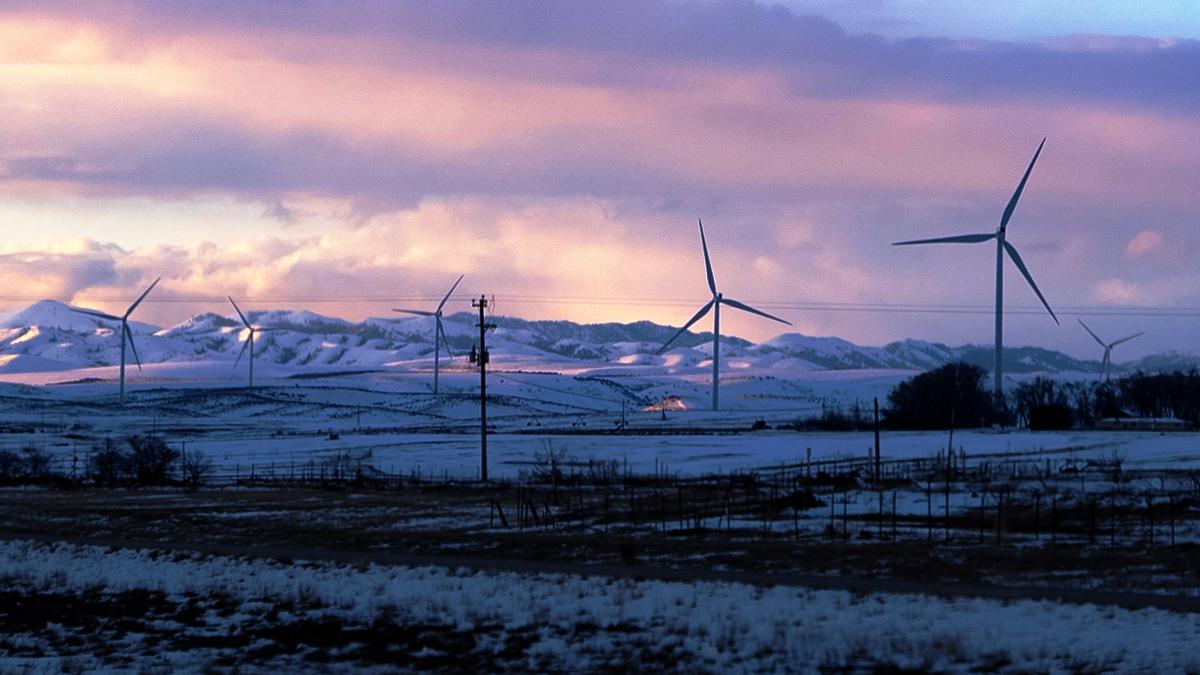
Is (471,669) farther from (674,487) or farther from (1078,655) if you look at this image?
(674,487)

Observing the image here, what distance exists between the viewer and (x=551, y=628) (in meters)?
29.7

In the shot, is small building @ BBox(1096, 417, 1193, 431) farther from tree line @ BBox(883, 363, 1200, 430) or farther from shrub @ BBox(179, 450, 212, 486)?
shrub @ BBox(179, 450, 212, 486)

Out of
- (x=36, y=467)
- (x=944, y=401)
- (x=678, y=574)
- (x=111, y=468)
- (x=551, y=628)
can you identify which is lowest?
(x=551, y=628)

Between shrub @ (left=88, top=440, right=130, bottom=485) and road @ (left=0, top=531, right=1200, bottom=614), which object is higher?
shrub @ (left=88, top=440, right=130, bottom=485)

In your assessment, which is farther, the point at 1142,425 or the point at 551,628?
the point at 1142,425

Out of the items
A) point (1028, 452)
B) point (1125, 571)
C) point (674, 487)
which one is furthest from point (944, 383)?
point (1125, 571)

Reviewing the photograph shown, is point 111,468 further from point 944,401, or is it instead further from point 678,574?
point 944,401

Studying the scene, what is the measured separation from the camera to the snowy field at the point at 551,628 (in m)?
25.7

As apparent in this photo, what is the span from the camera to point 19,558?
45.3 metres

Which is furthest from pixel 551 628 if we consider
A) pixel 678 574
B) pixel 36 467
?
pixel 36 467

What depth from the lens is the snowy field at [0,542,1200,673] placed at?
25.7m

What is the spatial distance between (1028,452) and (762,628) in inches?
3003

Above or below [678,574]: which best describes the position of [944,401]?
above

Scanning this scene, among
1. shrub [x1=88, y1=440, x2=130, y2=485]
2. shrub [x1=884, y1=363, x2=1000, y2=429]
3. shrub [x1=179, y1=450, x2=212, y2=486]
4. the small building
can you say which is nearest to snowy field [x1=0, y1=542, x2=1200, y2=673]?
shrub [x1=179, y1=450, x2=212, y2=486]
